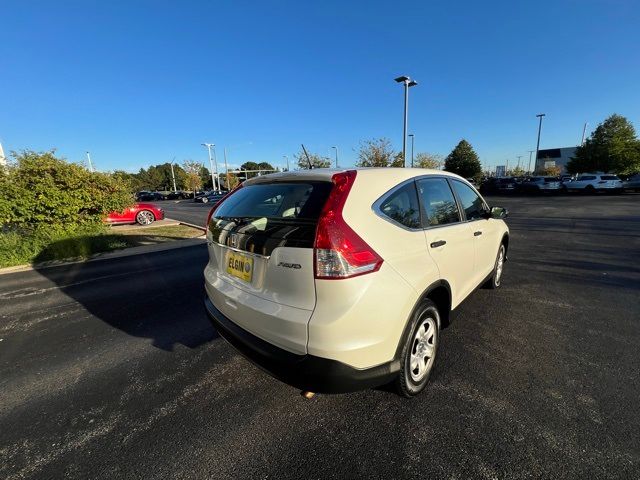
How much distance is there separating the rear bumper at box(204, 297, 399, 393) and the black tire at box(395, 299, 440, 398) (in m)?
0.21

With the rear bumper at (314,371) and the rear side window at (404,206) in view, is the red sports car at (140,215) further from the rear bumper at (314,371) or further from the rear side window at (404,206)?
the rear side window at (404,206)

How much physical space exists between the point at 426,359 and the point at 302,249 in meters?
1.45

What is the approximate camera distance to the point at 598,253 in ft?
21.7

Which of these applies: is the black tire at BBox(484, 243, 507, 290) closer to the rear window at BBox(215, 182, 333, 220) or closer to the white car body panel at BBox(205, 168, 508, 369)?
the white car body panel at BBox(205, 168, 508, 369)

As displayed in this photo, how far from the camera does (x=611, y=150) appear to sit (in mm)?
35844

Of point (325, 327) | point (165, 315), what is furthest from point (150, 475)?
point (165, 315)

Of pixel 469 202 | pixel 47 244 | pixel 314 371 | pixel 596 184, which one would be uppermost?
pixel 469 202

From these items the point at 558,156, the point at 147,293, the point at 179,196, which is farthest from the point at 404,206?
the point at 558,156

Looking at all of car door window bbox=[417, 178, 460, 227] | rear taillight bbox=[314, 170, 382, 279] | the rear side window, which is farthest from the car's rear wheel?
rear taillight bbox=[314, 170, 382, 279]

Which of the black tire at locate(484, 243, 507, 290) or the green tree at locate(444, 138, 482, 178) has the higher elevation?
the green tree at locate(444, 138, 482, 178)

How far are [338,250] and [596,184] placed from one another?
1315 inches

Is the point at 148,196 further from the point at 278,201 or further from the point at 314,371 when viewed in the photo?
the point at 314,371

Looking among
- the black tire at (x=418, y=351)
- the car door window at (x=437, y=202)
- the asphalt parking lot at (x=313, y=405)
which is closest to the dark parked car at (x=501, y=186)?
the asphalt parking lot at (x=313, y=405)

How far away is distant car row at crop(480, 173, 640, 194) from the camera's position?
84.3ft
